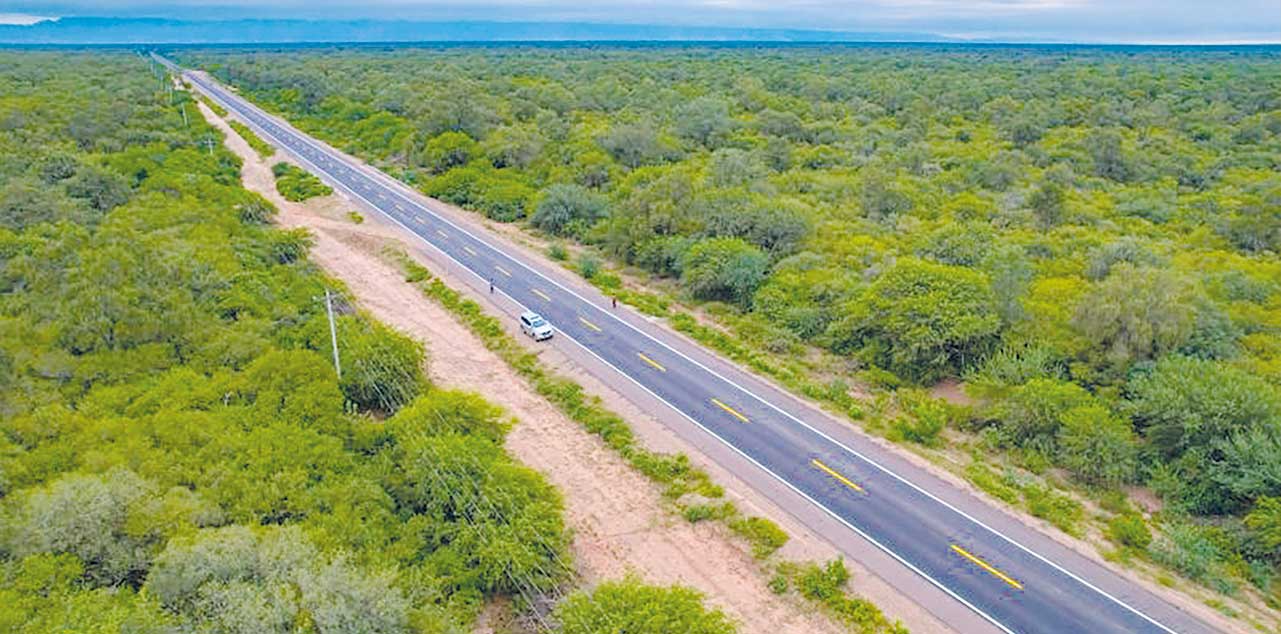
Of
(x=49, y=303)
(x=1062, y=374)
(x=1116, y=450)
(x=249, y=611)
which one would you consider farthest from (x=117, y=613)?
(x=1062, y=374)

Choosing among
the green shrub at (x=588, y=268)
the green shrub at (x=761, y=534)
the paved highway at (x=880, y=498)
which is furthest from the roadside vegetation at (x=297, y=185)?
the green shrub at (x=761, y=534)

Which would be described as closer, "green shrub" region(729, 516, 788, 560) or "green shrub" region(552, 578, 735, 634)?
"green shrub" region(552, 578, 735, 634)

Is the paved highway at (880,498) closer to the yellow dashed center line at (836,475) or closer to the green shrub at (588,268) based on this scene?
the yellow dashed center line at (836,475)

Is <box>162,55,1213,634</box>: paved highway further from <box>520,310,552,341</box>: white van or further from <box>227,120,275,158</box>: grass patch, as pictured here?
<box>227,120,275,158</box>: grass patch

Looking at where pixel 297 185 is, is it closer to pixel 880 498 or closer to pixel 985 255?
pixel 985 255

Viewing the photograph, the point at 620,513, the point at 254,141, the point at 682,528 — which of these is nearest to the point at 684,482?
the point at 682,528

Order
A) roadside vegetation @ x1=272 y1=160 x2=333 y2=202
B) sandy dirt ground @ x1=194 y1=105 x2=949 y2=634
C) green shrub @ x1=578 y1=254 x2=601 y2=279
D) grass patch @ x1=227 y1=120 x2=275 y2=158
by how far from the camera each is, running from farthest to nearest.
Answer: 1. grass patch @ x1=227 y1=120 x2=275 y2=158
2. roadside vegetation @ x1=272 y1=160 x2=333 y2=202
3. green shrub @ x1=578 y1=254 x2=601 y2=279
4. sandy dirt ground @ x1=194 y1=105 x2=949 y2=634

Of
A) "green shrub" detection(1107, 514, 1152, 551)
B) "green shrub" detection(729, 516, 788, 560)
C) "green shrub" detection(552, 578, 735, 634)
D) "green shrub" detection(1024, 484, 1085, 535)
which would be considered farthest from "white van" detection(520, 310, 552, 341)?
"green shrub" detection(1107, 514, 1152, 551)
